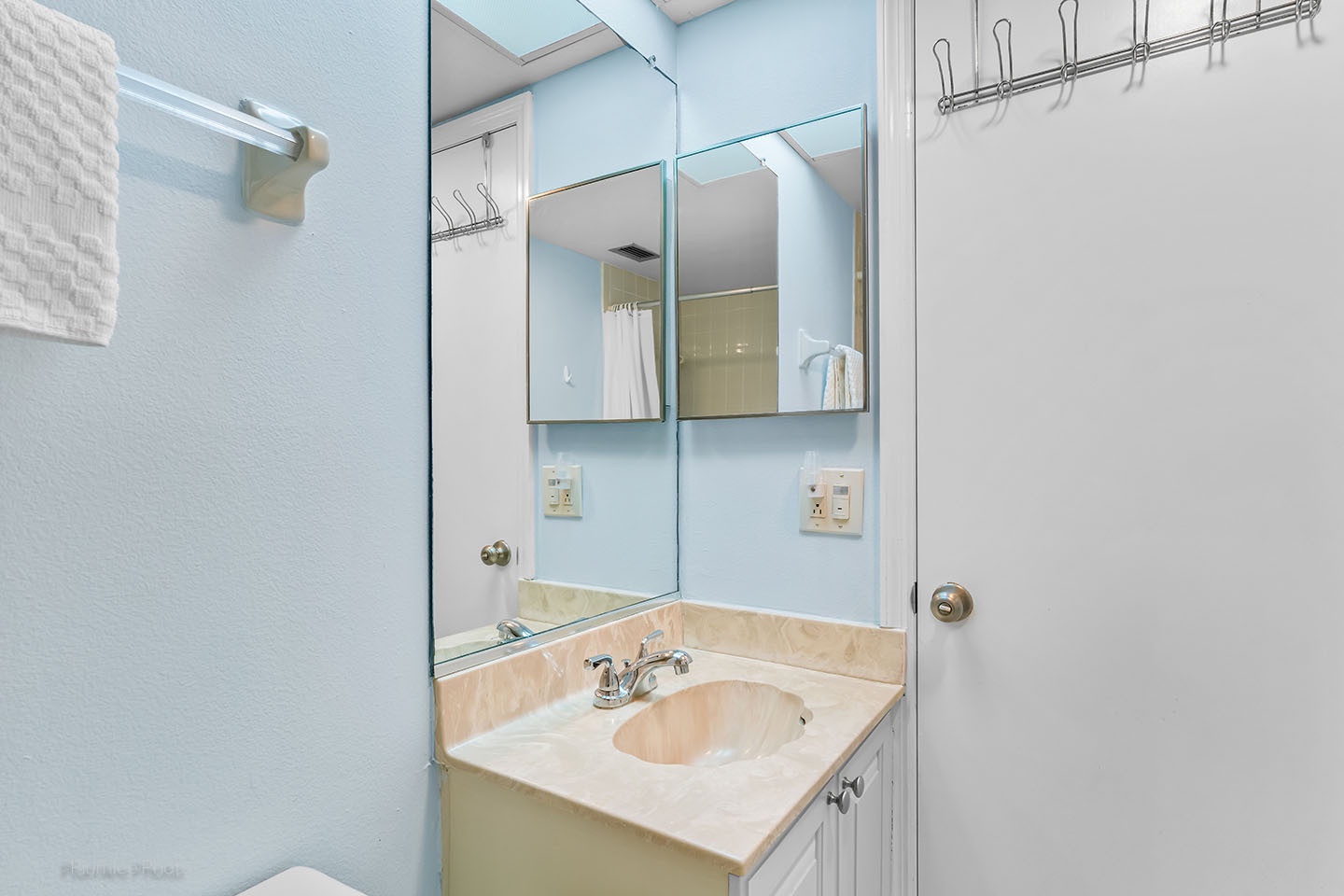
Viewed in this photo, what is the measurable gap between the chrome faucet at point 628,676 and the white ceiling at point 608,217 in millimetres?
853

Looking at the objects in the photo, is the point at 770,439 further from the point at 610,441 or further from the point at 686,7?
the point at 686,7

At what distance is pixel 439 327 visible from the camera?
108cm

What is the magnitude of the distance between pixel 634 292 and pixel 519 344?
393 mm

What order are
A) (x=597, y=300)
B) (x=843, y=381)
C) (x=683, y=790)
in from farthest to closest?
1. (x=597, y=300)
2. (x=843, y=381)
3. (x=683, y=790)

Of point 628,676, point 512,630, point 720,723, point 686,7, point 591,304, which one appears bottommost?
point 720,723

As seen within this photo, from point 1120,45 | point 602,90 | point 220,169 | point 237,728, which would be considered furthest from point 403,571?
point 1120,45

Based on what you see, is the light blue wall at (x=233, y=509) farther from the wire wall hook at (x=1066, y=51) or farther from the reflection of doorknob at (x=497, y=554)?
the wire wall hook at (x=1066, y=51)

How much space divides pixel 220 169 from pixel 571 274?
0.73m

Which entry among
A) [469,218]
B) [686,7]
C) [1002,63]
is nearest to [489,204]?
[469,218]

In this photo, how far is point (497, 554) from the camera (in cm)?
121

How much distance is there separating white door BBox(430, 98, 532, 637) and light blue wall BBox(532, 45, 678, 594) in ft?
0.28

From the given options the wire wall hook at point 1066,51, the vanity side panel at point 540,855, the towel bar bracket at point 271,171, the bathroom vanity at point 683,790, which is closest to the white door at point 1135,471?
the wire wall hook at point 1066,51

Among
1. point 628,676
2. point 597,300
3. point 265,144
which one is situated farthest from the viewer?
point 597,300

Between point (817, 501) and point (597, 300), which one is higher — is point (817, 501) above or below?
below
